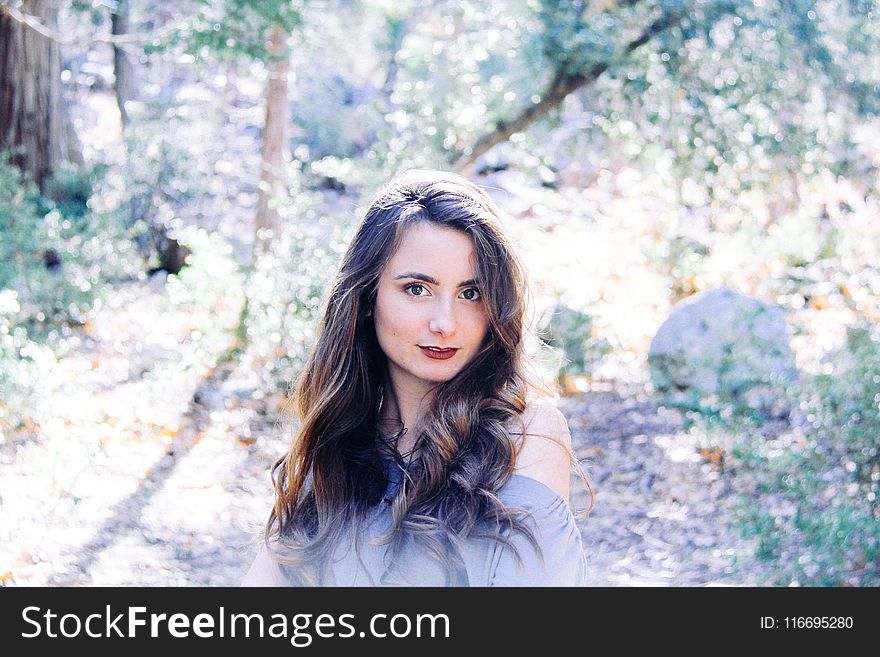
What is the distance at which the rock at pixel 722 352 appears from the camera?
21.0 feet

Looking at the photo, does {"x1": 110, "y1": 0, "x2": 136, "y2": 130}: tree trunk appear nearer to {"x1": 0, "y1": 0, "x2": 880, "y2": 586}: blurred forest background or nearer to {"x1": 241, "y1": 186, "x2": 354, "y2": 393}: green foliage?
{"x1": 0, "y1": 0, "x2": 880, "y2": 586}: blurred forest background

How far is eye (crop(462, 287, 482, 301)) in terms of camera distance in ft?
6.54

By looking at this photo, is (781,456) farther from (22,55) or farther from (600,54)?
(22,55)

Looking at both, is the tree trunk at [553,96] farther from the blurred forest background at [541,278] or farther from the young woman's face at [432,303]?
the young woman's face at [432,303]

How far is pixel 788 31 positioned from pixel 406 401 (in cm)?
549

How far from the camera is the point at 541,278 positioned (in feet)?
27.8

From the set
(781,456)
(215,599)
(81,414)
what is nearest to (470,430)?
(215,599)

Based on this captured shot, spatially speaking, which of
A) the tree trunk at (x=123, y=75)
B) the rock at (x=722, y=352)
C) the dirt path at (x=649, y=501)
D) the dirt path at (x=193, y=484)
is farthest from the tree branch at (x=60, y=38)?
the rock at (x=722, y=352)

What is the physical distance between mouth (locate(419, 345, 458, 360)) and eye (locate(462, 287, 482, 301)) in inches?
4.3

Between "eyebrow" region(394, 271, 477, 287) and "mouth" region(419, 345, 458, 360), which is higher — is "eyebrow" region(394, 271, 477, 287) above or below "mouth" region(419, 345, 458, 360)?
above

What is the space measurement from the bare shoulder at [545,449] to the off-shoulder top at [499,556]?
27mm

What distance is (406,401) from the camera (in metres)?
2.09

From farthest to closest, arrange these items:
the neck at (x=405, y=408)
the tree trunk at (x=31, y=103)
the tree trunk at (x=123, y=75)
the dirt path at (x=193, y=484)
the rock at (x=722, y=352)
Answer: the tree trunk at (x=123, y=75) < the tree trunk at (x=31, y=103) < the rock at (x=722, y=352) < the dirt path at (x=193, y=484) < the neck at (x=405, y=408)

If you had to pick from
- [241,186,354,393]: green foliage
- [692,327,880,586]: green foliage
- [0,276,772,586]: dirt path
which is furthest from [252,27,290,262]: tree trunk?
[692,327,880,586]: green foliage
